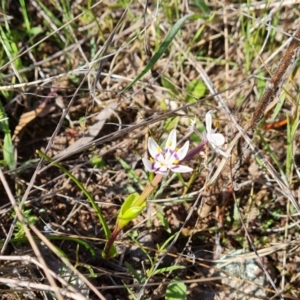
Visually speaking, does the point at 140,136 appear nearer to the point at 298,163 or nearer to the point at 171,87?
the point at 171,87

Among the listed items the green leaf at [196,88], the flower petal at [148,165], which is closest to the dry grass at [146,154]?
the green leaf at [196,88]

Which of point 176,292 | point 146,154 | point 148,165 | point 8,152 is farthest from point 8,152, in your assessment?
point 176,292

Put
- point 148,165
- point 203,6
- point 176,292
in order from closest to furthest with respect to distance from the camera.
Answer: point 148,165, point 176,292, point 203,6

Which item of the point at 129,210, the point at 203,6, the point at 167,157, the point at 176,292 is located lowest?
the point at 176,292

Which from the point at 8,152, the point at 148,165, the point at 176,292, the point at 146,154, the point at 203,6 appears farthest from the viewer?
the point at 203,6

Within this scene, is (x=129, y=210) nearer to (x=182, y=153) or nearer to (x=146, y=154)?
(x=182, y=153)

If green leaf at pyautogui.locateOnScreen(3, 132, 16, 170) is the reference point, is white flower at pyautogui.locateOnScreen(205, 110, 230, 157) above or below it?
above

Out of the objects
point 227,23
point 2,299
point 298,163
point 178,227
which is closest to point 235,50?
point 227,23

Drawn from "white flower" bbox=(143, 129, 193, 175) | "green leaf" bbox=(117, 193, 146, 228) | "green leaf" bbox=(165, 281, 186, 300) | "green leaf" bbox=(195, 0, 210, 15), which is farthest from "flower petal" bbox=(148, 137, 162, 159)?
"green leaf" bbox=(195, 0, 210, 15)

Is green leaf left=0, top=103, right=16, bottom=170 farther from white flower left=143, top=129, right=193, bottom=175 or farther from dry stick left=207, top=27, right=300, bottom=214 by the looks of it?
dry stick left=207, top=27, right=300, bottom=214
